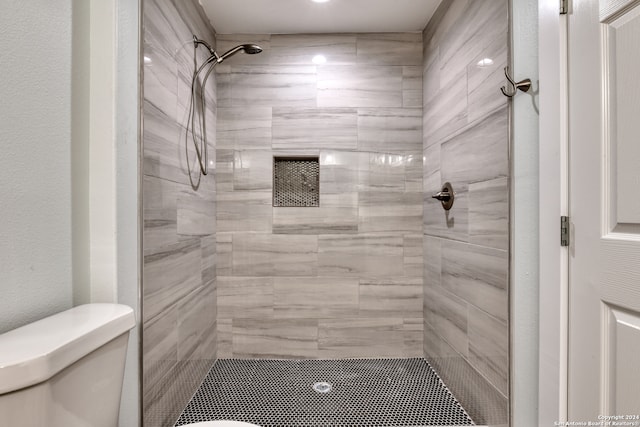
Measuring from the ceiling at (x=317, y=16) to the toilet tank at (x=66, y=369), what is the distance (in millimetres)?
1730

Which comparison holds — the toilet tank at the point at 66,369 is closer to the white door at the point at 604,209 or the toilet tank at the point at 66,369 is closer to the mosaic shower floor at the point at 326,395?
the mosaic shower floor at the point at 326,395

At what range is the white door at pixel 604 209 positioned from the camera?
884 millimetres

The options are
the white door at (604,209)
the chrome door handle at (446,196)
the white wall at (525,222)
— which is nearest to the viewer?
the white door at (604,209)

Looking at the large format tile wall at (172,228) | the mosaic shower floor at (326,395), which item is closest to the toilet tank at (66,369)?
the large format tile wall at (172,228)

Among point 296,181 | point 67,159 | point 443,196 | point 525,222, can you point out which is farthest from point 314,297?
point 67,159

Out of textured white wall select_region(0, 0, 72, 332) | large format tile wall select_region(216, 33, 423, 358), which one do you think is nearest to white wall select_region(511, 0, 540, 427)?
large format tile wall select_region(216, 33, 423, 358)

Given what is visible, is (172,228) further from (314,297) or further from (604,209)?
(604,209)

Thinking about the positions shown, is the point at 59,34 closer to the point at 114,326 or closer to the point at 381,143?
the point at 114,326

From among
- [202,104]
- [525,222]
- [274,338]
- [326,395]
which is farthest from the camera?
[274,338]

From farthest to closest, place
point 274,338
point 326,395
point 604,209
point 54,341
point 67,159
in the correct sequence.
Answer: point 274,338 → point 326,395 → point 67,159 → point 604,209 → point 54,341

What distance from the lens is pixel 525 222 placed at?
4.10 feet

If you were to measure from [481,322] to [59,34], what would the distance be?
1800 mm

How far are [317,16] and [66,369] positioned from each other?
6.80ft

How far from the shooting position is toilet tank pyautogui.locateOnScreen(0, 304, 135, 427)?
712 mm
